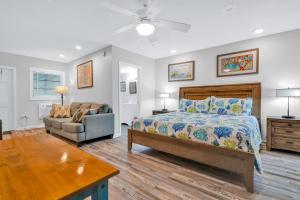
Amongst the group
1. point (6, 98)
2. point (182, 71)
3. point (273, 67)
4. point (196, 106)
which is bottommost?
point (196, 106)

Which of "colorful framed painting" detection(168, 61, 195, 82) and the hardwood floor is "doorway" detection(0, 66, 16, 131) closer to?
the hardwood floor

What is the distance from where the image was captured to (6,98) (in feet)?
15.1

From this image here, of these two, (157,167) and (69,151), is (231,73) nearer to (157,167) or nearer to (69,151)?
(157,167)

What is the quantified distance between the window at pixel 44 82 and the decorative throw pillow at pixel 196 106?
475 centimetres

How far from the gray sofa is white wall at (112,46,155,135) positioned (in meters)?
0.26

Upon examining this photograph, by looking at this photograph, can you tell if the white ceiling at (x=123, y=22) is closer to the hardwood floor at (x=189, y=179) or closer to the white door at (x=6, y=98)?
the white door at (x=6, y=98)

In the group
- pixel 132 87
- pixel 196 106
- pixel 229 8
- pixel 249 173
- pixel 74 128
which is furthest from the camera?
pixel 132 87

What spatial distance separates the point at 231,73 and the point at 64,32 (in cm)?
405

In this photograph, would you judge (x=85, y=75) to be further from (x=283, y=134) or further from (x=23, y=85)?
(x=283, y=134)

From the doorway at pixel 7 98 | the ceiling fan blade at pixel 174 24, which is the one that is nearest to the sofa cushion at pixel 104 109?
the ceiling fan blade at pixel 174 24

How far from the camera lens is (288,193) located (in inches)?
69.4

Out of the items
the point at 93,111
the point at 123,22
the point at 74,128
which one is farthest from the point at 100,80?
the point at 123,22

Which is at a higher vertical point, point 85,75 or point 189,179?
point 85,75

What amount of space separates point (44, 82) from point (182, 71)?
4871 millimetres
